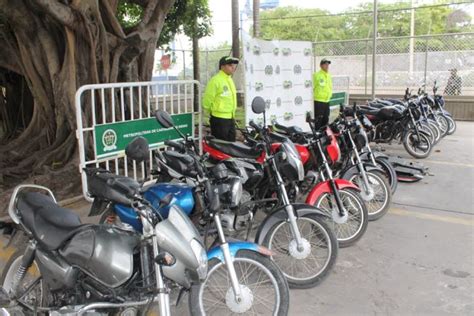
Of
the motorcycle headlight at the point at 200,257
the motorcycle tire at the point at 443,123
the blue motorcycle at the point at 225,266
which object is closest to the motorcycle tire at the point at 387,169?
the blue motorcycle at the point at 225,266

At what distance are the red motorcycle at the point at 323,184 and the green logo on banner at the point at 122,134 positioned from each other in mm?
1100

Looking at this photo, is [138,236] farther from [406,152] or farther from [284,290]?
[406,152]

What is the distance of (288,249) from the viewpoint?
356cm


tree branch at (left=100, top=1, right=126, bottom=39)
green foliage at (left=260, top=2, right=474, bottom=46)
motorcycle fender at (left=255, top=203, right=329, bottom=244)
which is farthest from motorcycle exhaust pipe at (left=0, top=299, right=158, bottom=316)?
green foliage at (left=260, top=2, right=474, bottom=46)

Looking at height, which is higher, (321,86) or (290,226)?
(321,86)

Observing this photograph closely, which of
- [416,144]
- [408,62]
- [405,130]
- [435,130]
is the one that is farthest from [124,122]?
[408,62]

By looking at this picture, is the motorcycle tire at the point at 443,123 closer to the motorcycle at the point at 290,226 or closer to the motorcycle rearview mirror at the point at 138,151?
the motorcycle at the point at 290,226

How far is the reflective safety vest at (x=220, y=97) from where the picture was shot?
21.6ft

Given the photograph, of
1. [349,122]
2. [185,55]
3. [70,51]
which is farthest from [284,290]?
[185,55]

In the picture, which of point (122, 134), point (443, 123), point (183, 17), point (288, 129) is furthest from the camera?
point (183, 17)

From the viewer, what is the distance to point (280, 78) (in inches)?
340

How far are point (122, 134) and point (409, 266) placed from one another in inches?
120

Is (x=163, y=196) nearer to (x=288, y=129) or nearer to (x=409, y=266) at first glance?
(x=288, y=129)

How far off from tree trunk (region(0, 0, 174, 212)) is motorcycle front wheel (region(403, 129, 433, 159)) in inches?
180
